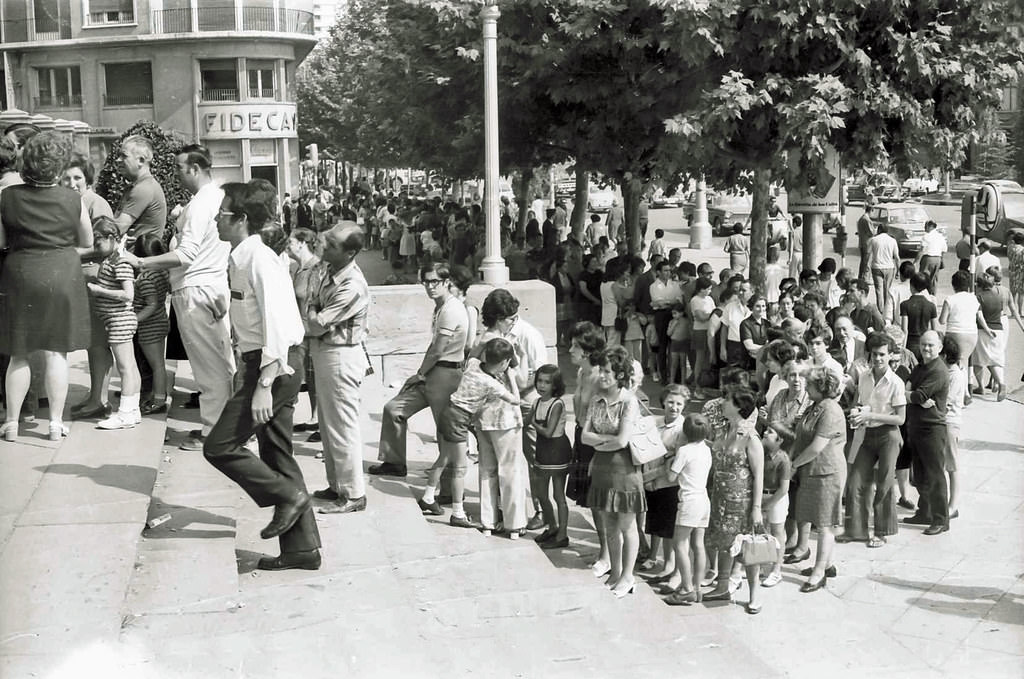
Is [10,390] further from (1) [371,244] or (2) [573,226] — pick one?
(1) [371,244]

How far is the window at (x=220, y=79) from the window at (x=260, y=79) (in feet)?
1.88

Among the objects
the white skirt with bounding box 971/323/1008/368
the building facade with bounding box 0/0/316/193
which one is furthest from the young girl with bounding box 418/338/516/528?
the building facade with bounding box 0/0/316/193

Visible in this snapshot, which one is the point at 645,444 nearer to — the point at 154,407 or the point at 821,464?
the point at 821,464

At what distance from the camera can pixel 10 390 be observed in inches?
288

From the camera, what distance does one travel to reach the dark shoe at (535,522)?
29.5 ft

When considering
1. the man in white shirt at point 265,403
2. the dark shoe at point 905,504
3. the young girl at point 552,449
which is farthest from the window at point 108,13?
the man in white shirt at point 265,403

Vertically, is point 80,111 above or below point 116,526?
above

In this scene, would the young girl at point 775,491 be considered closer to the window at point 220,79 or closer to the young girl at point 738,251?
the young girl at point 738,251

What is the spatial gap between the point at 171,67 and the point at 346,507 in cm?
3484

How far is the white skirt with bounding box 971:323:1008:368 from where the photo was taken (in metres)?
14.4

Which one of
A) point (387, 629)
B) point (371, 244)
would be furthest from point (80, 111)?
point (387, 629)

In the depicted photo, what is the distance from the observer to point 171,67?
131ft

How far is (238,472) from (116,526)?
2.15ft

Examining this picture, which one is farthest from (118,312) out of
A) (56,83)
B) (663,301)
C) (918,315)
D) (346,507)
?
(56,83)
